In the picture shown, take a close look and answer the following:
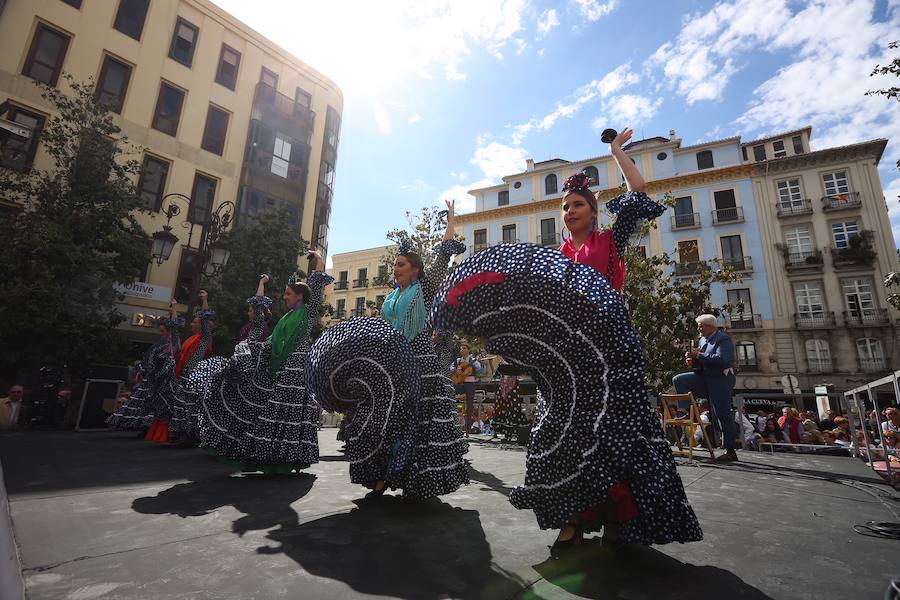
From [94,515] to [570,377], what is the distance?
2875 mm

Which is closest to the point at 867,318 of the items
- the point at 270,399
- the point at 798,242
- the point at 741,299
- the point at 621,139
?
the point at 798,242

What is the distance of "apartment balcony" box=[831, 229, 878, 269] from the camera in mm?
22797

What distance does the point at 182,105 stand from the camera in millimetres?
18047

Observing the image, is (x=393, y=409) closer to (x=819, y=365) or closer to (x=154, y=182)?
(x=154, y=182)

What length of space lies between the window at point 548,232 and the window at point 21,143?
81.1 feet

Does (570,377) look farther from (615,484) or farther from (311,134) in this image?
(311,134)

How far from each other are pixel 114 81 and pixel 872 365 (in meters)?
36.4

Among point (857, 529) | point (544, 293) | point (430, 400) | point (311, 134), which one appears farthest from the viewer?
point (311, 134)

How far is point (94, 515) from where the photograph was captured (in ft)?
8.33

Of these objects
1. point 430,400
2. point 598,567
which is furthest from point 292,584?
point 430,400

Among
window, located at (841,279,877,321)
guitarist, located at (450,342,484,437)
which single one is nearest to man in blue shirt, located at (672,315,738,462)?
guitarist, located at (450,342,484,437)

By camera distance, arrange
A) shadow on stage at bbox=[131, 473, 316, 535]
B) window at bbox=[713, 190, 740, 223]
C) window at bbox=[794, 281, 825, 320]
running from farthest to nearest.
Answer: window at bbox=[713, 190, 740, 223]
window at bbox=[794, 281, 825, 320]
shadow on stage at bbox=[131, 473, 316, 535]

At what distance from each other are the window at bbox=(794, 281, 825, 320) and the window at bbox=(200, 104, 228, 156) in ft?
101

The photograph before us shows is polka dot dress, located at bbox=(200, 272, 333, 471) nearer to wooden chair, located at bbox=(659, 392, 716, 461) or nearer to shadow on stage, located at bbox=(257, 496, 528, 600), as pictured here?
shadow on stage, located at bbox=(257, 496, 528, 600)
